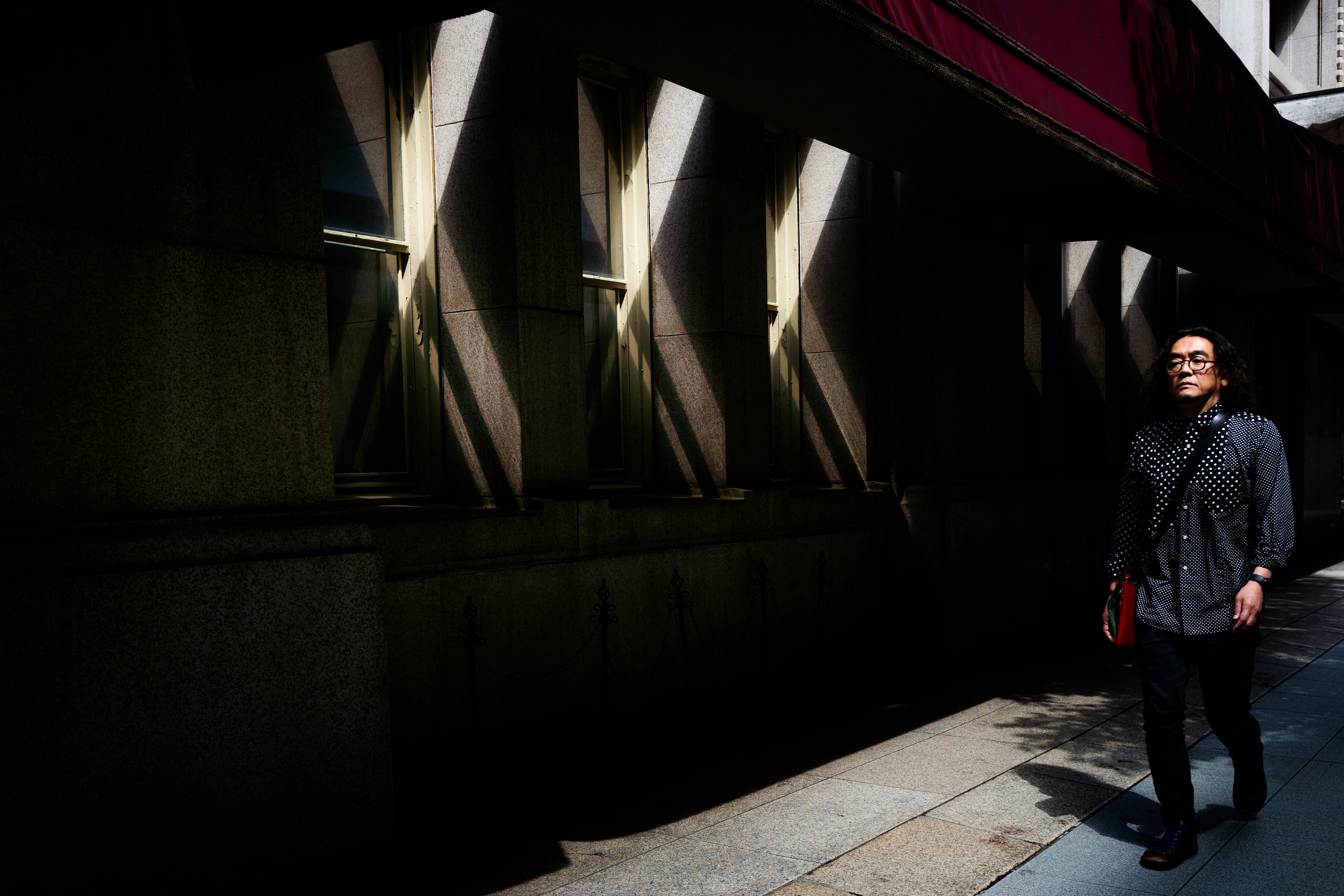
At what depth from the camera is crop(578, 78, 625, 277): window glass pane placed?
9.28 m

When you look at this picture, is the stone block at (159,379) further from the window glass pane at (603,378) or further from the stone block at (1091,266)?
the stone block at (1091,266)

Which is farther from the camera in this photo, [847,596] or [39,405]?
[847,596]

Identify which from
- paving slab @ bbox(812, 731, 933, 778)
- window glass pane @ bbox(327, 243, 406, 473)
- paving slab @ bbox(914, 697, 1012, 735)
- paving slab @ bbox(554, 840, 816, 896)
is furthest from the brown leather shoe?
window glass pane @ bbox(327, 243, 406, 473)

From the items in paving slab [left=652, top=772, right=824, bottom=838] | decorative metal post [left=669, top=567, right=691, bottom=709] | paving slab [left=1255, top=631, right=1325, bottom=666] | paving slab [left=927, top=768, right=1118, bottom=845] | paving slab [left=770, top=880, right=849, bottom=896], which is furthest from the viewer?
paving slab [left=1255, top=631, right=1325, bottom=666]

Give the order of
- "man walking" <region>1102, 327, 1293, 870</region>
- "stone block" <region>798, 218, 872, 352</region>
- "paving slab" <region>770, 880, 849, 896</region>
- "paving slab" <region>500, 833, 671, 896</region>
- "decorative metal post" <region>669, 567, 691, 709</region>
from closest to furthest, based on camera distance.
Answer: "paving slab" <region>770, 880, 849, 896</region>, "man walking" <region>1102, 327, 1293, 870</region>, "paving slab" <region>500, 833, 671, 896</region>, "decorative metal post" <region>669, 567, 691, 709</region>, "stone block" <region>798, 218, 872, 352</region>

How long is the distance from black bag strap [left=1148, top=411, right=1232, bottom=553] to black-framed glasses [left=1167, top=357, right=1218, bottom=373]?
256mm

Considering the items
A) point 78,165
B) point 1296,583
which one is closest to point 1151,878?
point 78,165

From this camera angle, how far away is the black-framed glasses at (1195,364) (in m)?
5.31

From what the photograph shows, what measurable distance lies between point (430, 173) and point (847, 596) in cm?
589

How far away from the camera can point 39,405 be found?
4707 mm

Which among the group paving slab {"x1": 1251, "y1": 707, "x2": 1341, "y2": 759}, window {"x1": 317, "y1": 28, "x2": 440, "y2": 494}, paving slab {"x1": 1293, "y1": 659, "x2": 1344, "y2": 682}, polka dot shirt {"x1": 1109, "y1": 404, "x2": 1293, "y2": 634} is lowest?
paving slab {"x1": 1293, "y1": 659, "x2": 1344, "y2": 682}

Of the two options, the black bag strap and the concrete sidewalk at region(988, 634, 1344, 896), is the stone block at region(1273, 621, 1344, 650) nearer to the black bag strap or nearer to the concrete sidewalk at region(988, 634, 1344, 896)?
the concrete sidewalk at region(988, 634, 1344, 896)

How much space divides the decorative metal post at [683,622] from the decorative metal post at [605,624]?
72cm

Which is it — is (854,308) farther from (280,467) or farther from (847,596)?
(280,467)
